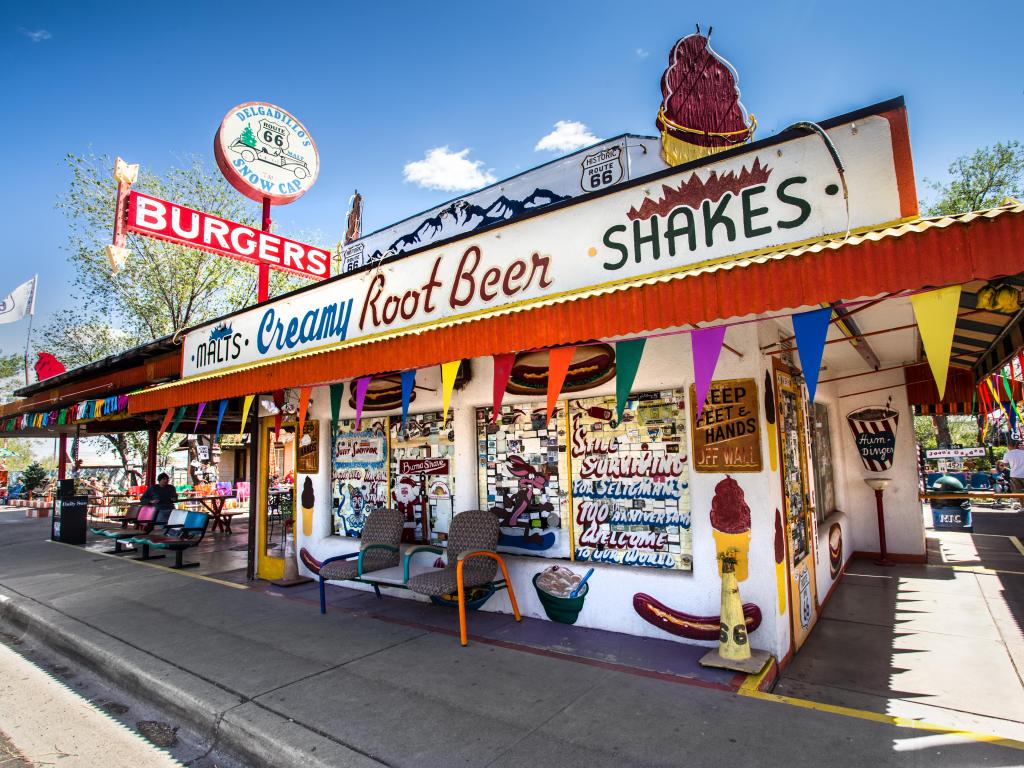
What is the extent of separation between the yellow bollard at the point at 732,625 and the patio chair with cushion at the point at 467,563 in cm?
215

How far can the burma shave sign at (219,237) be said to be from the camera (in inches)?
332

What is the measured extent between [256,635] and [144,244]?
20393mm

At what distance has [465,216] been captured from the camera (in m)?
9.77

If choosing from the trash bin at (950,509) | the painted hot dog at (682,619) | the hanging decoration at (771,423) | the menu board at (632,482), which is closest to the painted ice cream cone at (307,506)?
the menu board at (632,482)

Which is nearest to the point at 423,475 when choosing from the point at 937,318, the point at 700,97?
the point at 937,318

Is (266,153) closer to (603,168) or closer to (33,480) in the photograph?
(603,168)

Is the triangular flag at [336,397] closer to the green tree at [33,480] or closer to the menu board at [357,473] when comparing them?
the menu board at [357,473]

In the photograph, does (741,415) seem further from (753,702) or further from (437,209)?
(437,209)

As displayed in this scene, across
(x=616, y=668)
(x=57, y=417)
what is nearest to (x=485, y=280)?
(x=616, y=668)

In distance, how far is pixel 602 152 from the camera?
8.30m

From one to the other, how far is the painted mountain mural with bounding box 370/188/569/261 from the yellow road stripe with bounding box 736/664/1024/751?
682 centimetres

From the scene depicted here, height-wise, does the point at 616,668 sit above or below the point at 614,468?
below

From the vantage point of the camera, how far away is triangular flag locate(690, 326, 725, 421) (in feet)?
11.9

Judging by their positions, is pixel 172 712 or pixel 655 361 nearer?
pixel 172 712
